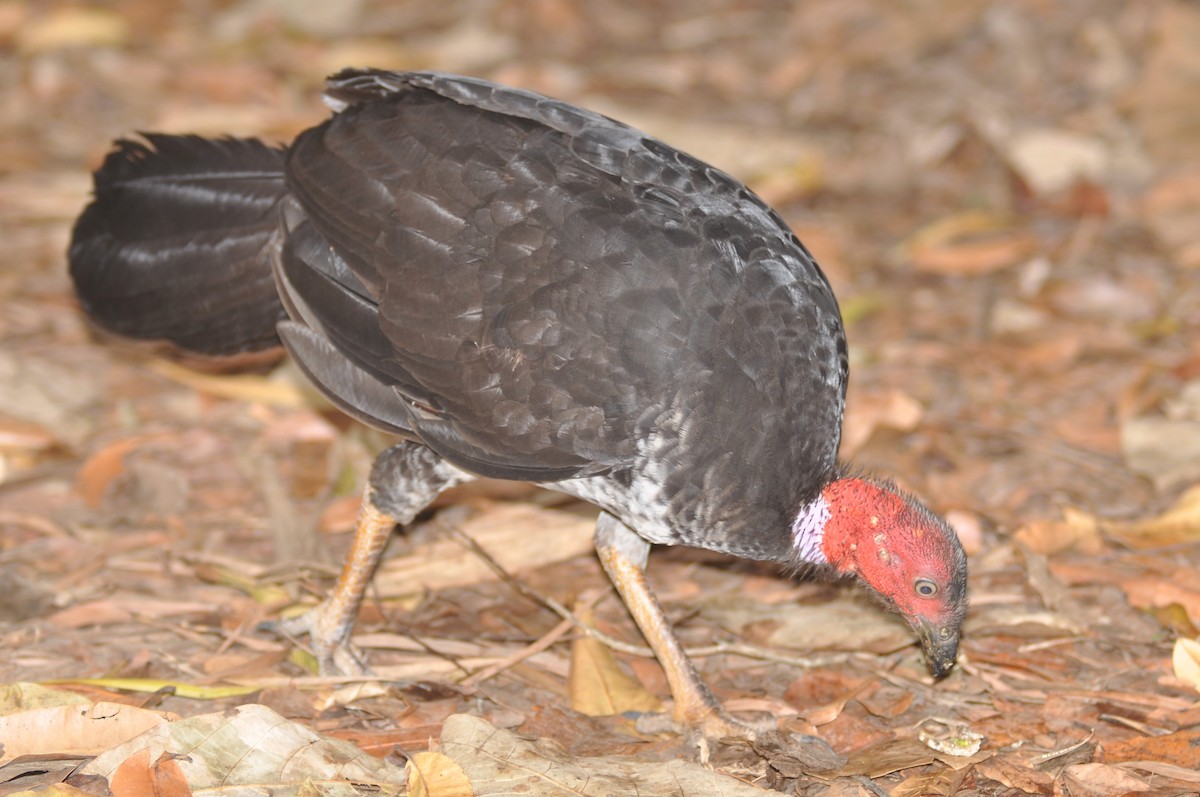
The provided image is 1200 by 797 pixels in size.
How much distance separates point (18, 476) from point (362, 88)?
2.14 metres

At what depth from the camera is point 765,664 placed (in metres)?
4.43

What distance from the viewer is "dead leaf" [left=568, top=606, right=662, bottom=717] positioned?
4184 mm

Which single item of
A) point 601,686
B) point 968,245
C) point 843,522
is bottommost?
point 601,686

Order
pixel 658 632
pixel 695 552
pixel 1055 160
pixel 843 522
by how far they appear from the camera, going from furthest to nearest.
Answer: pixel 1055 160
pixel 695 552
pixel 658 632
pixel 843 522

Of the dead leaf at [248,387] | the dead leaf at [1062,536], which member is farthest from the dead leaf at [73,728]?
the dead leaf at [1062,536]

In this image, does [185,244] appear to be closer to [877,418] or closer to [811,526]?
[811,526]

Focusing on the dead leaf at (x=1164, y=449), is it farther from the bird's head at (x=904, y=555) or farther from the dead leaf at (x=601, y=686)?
the dead leaf at (x=601, y=686)

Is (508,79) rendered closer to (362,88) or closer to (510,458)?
(362,88)

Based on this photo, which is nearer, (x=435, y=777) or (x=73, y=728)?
(x=435, y=777)

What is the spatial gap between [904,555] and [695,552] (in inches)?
48.3

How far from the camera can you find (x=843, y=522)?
13.3ft

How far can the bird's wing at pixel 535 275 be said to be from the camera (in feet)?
12.8

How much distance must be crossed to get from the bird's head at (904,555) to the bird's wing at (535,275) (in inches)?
13.7

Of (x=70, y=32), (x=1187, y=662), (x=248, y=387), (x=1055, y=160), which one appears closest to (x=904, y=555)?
(x=1187, y=662)
